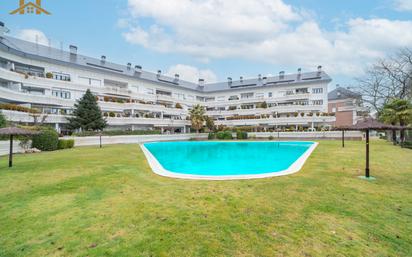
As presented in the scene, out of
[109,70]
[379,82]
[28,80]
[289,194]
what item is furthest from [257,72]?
[289,194]

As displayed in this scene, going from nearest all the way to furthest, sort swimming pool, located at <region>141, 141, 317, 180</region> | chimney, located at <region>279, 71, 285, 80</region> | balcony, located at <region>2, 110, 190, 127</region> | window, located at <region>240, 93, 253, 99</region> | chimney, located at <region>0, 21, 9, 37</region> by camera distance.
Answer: swimming pool, located at <region>141, 141, 317, 180</region> → balcony, located at <region>2, 110, 190, 127</region> → chimney, located at <region>0, 21, 9, 37</region> → chimney, located at <region>279, 71, 285, 80</region> → window, located at <region>240, 93, 253, 99</region>

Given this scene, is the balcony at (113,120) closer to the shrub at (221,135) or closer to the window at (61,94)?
the window at (61,94)

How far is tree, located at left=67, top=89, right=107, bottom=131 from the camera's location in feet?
97.6

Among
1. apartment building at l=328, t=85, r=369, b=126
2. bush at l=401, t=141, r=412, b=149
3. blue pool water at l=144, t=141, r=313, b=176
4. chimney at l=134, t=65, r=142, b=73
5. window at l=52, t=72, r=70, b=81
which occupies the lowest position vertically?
blue pool water at l=144, t=141, r=313, b=176

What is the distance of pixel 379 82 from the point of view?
3341cm

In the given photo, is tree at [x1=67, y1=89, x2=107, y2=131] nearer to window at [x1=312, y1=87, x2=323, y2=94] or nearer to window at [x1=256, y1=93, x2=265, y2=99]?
window at [x1=256, y1=93, x2=265, y2=99]

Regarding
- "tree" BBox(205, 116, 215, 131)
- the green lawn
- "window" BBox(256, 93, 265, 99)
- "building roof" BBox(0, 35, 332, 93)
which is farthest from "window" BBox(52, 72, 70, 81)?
"window" BBox(256, 93, 265, 99)

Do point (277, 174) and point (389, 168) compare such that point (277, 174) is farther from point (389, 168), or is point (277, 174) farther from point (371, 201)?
point (389, 168)

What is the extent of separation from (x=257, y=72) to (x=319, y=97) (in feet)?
54.0

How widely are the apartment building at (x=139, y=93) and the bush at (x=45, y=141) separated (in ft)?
19.0

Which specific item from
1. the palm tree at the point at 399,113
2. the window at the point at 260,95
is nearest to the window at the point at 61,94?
the window at the point at 260,95

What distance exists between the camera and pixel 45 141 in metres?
20.3

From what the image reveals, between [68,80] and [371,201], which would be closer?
[371,201]

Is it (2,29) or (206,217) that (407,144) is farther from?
(2,29)
